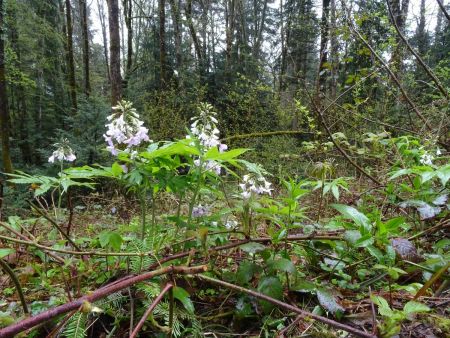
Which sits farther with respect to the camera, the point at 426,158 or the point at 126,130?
the point at 426,158

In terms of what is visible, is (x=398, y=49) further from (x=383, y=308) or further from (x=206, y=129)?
(x=383, y=308)

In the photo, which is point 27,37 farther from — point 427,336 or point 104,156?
point 427,336

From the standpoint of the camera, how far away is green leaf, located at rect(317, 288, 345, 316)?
1.35 metres

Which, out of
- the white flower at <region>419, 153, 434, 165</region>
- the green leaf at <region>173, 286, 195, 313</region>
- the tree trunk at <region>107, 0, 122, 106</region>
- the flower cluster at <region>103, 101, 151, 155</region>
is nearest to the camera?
the green leaf at <region>173, 286, 195, 313</region>

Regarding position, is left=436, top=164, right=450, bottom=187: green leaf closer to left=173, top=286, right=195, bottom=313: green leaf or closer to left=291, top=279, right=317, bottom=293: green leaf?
left=291, top=279, right=317, bottom=293: green leaf

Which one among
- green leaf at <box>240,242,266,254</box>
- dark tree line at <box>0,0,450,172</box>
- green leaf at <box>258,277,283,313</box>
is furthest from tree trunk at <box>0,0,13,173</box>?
green leaf at <box>258,277,283,313</box>

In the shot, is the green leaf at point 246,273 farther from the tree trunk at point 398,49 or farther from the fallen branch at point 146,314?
the tree trunk at point 398,49

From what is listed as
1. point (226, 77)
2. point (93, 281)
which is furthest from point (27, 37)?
point (93, 281)

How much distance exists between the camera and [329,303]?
136 cm

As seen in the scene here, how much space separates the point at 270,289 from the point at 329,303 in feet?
0.86

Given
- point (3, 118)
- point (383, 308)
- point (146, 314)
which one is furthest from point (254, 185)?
point (3, 118)

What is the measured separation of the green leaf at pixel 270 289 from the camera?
54.7 inches

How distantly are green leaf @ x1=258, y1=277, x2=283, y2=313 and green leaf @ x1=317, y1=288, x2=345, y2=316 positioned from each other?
0.18 m

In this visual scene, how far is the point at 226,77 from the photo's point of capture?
15.9m
